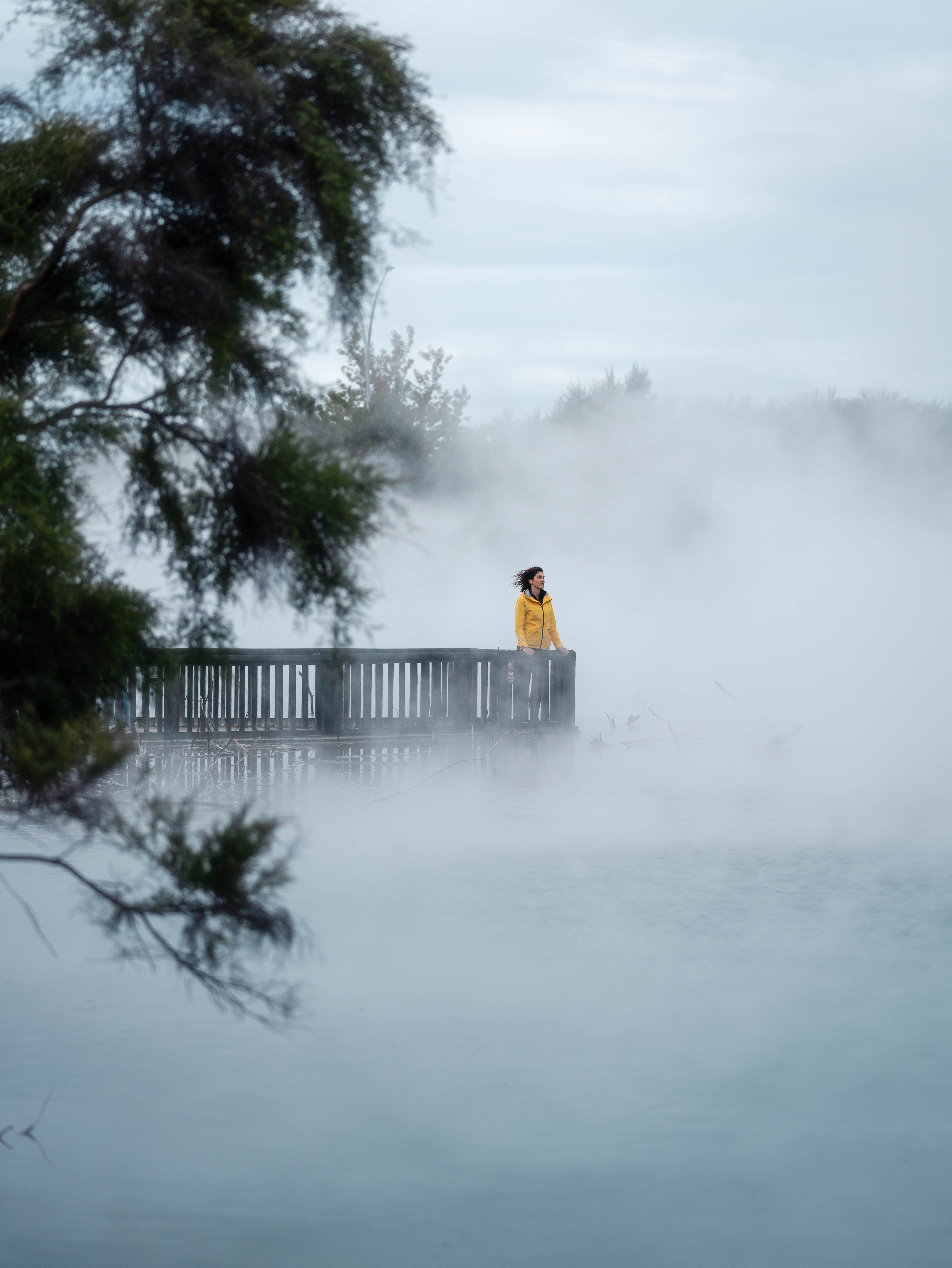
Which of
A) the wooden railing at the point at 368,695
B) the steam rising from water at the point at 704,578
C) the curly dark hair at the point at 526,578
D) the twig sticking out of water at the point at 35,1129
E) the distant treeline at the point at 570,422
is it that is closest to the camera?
the twig sticking out of water at the point at 35,1129

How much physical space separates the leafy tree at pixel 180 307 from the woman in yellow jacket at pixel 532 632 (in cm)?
1077

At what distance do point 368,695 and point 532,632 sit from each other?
6.43 feet

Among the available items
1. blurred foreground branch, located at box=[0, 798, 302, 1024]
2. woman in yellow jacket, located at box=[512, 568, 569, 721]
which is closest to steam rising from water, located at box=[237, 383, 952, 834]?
woman in yellow jacket, located at box=[512, 568, 569, 721]

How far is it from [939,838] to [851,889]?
1.98 meters

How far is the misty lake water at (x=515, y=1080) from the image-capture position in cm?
432

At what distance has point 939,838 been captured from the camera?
10227mm

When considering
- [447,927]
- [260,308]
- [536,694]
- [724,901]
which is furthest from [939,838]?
[260,308]

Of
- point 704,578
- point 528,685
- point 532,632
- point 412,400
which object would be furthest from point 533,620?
point 412,400

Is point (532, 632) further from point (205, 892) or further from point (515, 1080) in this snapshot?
point (205, 892)

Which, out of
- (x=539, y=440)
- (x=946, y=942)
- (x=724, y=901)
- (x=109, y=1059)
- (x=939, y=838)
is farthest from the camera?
(x=539, y=440)

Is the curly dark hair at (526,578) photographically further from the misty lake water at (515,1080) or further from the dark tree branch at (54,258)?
the dark tree branch at (54,258)

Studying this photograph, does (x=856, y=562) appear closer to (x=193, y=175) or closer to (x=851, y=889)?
(x=851, y=889)

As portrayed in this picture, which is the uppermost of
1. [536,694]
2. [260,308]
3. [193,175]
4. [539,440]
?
[539,440]

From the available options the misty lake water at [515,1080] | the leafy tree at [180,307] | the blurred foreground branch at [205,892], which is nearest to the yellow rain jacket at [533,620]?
the misty lake water at [515,1080]
